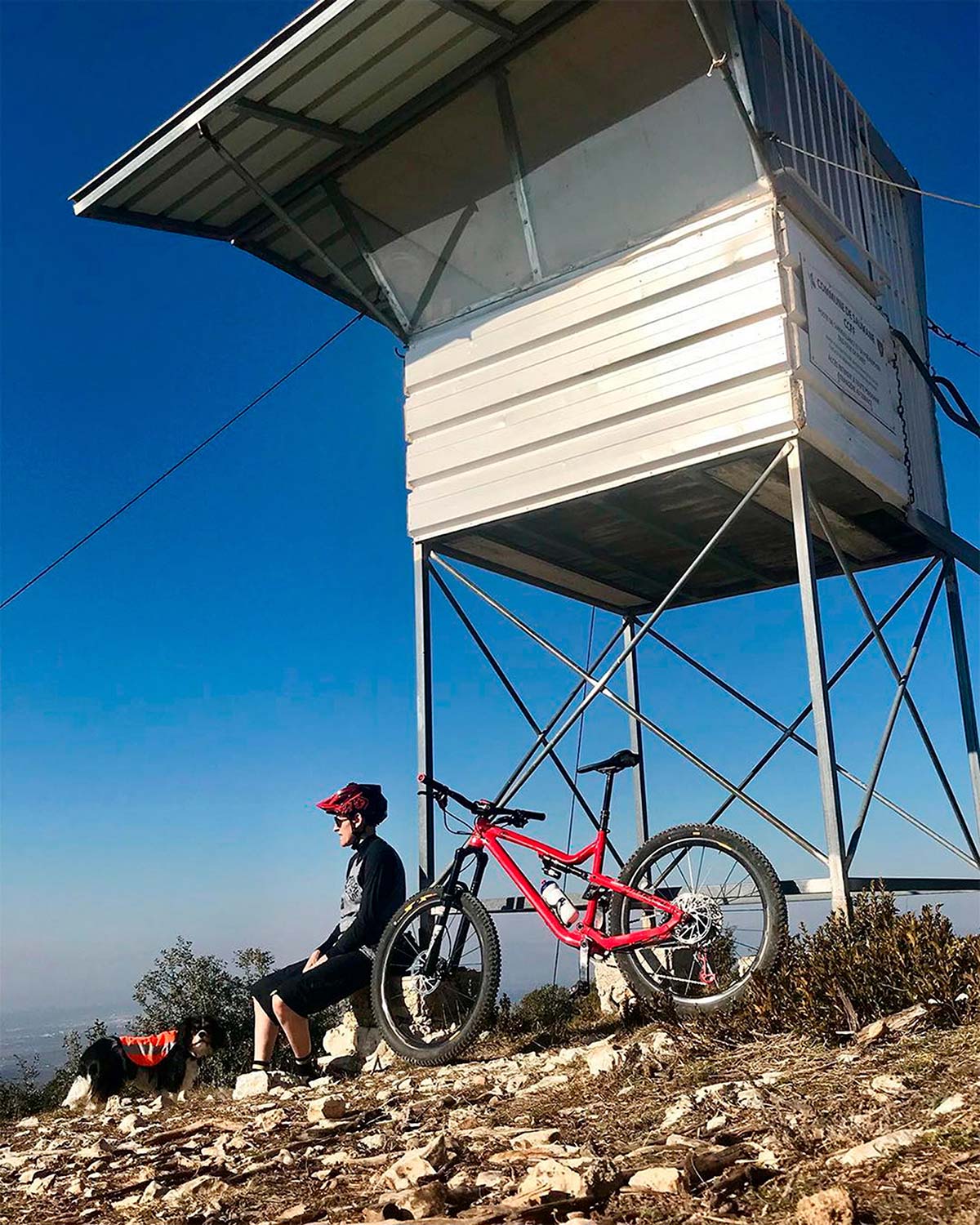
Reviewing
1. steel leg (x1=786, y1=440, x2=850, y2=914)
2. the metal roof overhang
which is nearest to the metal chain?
steel leg (x1=786, y1=440, x2=850, y2=914)

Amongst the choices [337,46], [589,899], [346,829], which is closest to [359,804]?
[346,829]

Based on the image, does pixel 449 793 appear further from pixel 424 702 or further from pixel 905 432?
pixel 905 432

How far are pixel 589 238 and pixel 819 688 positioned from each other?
3636 mm

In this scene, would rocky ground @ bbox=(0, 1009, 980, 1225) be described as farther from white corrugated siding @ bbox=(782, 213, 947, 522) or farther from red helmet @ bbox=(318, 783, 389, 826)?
white corrugated siding @ bbox=(782, 213, 947, 522)

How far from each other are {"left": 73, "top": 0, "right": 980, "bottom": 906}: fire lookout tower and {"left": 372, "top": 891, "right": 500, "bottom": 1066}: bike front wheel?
1112 mm

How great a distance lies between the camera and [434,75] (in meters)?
8.45

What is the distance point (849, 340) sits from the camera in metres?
8.29

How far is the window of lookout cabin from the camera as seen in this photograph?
7.75m

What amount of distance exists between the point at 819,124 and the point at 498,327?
274 cm

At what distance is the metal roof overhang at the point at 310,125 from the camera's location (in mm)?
7812

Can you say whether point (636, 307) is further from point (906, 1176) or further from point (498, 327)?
point (906, 1176)

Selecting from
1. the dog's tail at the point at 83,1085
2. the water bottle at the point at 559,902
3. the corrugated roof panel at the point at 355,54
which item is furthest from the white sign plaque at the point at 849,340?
the dog's tail at the point at 83,1085

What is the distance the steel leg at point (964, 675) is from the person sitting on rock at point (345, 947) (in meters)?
4.55

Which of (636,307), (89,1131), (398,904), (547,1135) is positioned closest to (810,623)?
(636,307)
